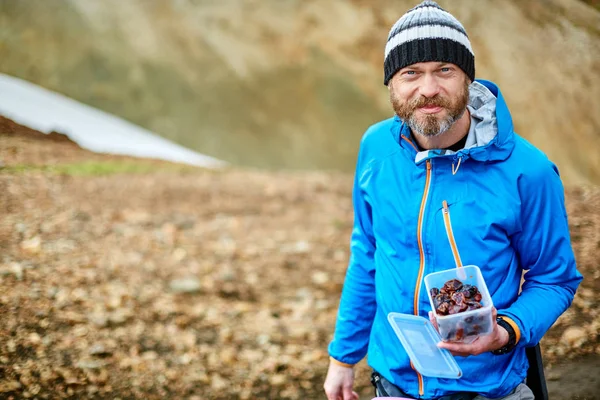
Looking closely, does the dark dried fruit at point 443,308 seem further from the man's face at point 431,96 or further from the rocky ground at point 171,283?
the rocky ground at point 171,283

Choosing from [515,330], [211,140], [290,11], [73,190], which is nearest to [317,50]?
[290,11]

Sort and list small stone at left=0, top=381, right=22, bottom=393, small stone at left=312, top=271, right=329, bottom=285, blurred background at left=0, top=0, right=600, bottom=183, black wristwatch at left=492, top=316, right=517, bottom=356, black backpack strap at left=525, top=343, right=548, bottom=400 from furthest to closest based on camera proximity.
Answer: small stone at left=312, top=271, right=329, bottom=285
small stone at left=0, top=381, right=22, bottom=393
blurred background at left=0, top=0, right=600, bottom=183
black backpack strap at left=525, top=343, right=548, bottom=400
black wristwatch at left=492, top=316, right=517, bottom=356

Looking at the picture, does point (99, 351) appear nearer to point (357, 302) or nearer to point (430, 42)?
point (357, 302)

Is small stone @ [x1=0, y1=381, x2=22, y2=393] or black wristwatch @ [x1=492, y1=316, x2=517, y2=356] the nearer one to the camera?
black wristwatch @ [x1=492, y1=316, x2=517, y2=356]

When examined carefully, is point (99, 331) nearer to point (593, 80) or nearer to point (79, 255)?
point (79, 255)

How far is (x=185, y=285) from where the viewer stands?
184 inches

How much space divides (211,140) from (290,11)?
1138mm

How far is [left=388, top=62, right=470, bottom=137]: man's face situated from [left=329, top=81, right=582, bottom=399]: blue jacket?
0.27 ft

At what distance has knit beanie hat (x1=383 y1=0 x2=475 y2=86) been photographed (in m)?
1.61

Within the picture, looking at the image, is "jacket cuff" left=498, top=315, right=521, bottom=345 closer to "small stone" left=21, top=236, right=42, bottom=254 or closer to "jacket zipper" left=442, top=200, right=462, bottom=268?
"jacket zipper" left=442, top=200, right=462, bottom=268

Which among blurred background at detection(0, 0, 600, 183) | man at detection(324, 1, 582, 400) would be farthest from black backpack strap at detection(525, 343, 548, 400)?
blurred background at detection(0, 0, 600, 183)

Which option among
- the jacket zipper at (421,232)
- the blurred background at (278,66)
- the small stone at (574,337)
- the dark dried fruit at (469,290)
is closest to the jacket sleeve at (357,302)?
the jacket zipper at (421,232)

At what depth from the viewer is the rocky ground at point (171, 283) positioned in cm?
342

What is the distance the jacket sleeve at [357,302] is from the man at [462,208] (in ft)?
0.54
